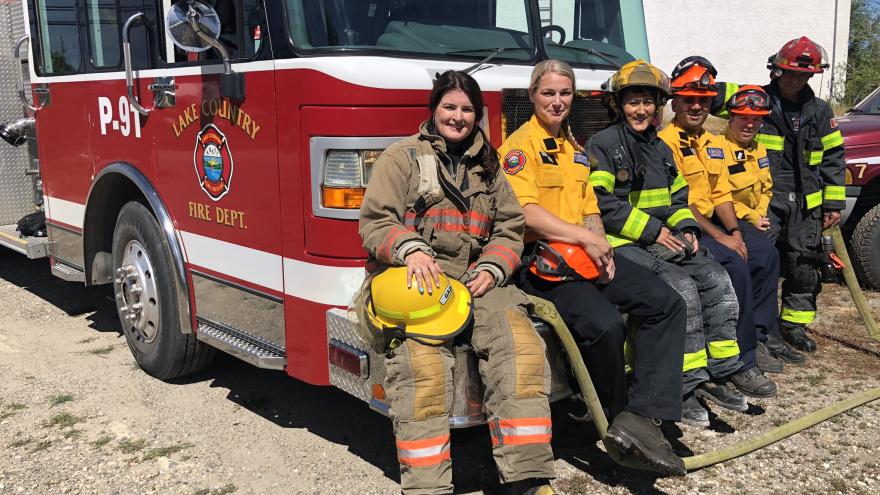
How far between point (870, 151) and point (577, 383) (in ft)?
15.0

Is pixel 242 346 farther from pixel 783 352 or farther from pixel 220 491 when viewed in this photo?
pixel 783 352

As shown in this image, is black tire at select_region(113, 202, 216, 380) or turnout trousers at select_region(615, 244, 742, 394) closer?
turnout trousers at select_region(615, 244, 742, 394)

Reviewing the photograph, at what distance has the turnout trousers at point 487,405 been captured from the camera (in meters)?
2.96

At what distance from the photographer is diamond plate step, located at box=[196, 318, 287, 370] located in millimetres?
3752

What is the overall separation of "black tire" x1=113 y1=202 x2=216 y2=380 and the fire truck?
0.04 feet

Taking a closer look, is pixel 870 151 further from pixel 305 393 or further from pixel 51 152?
pixel 51 152

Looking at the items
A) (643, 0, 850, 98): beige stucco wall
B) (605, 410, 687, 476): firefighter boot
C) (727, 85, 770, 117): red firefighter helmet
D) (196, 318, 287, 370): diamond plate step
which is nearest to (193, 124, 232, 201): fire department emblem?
(196, 318, 287, 370): diamond plate step

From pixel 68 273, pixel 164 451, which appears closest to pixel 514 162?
pixel 164 451

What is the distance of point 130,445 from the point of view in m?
3.95

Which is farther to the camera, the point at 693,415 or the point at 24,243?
the point at 24,243

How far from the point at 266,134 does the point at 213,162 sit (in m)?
0.53

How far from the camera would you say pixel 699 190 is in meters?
4.51

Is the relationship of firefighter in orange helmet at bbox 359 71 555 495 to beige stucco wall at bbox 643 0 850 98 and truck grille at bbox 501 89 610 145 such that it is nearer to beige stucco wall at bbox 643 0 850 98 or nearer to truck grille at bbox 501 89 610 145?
truck grille at bbox 501 89 610 145

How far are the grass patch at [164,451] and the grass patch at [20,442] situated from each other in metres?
0.66
